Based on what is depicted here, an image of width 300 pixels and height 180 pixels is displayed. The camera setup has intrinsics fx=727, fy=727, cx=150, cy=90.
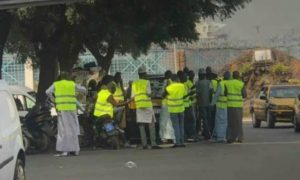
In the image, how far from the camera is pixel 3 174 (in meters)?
10.0

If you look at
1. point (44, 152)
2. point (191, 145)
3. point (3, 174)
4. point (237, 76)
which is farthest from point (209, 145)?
point (3, 174)

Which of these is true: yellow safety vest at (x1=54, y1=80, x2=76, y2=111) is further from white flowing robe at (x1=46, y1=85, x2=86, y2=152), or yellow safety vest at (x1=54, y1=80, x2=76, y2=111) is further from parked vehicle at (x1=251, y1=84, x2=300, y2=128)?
parked vehicle at (x1=251, y1=84, x2=300, y2=128)

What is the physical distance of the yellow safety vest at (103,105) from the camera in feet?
58.2

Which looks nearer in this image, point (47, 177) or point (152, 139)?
point (47, 177)

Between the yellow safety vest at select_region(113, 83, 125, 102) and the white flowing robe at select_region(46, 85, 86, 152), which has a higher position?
the yellow safety vest at select_region(113, 83, 125, 102)

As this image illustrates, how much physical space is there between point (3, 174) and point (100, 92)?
7991mm

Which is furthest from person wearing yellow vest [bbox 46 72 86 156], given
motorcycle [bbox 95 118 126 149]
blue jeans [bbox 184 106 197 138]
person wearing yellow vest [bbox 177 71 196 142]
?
blue jeans [bbox 184 106 197 138]

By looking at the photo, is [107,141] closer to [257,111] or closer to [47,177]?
[47,177]

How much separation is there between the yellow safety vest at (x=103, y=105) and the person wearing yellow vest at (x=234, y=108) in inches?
127

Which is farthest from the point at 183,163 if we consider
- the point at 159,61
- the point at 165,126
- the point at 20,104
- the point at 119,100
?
the point at 159,61

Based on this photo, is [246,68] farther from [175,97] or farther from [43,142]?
[43,142]

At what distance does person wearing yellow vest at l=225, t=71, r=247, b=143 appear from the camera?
742 inches

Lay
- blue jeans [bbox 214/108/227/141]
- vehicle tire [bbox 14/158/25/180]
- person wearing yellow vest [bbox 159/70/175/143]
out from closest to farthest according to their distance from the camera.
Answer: vehicle tire [bbox 14/158/25/180] → person wearing yellow vest [bbox 159/70/175/143] → blue jeans [bbox 214/108/227/141]

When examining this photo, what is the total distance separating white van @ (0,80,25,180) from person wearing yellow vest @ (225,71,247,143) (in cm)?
847
